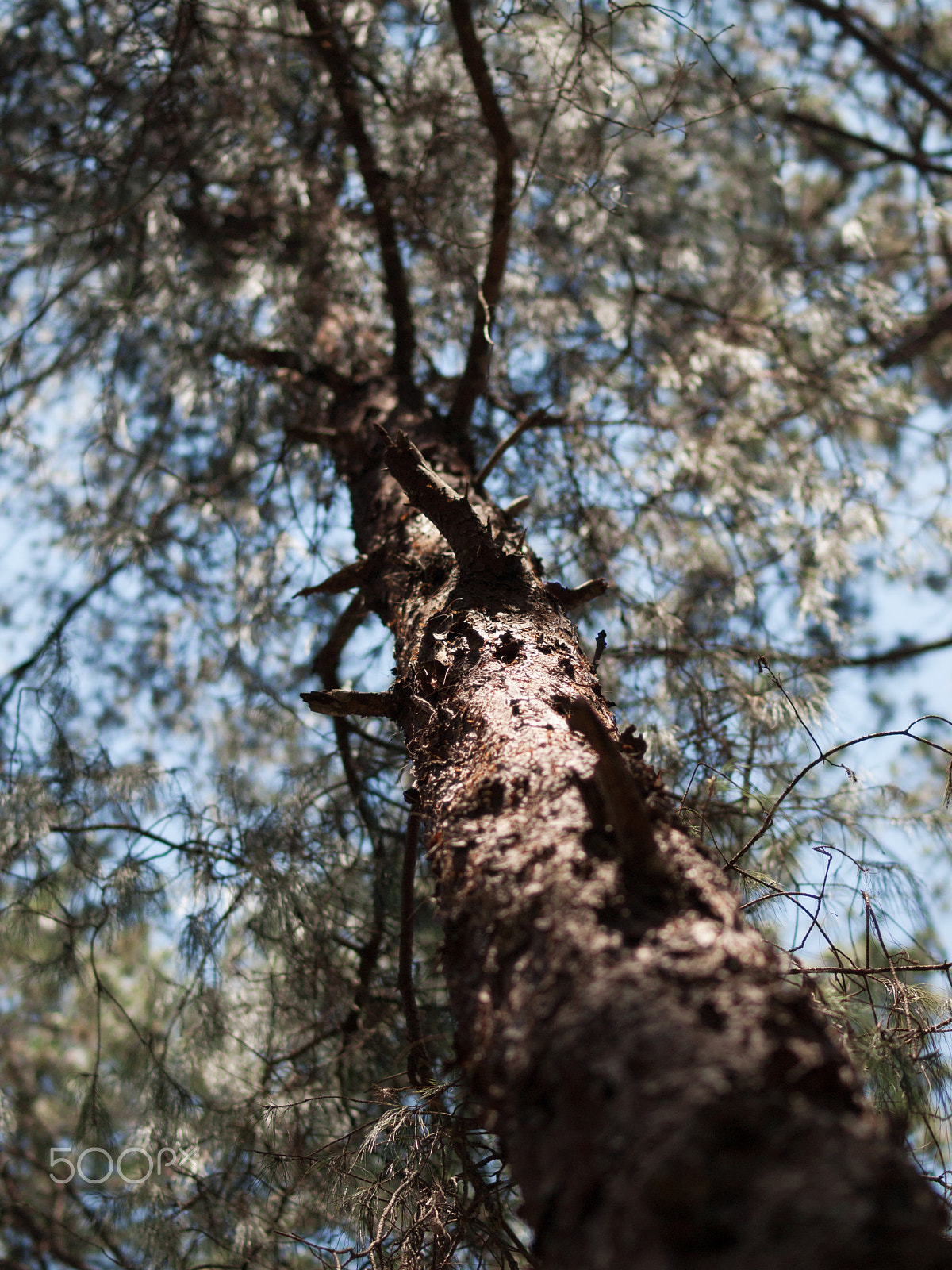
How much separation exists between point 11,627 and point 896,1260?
3979 mm

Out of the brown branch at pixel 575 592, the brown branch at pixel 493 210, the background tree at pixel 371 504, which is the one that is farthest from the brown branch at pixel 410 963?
the brown branch at pixel 493 210

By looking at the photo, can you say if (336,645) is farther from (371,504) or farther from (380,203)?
(380,203)

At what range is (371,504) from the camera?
215 centimetres

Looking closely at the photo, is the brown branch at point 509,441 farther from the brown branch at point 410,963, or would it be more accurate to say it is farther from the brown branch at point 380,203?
the brown branch at point 410,963

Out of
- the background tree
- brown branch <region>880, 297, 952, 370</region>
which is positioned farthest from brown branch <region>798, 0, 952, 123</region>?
brown branch <region>880, 297, 952, 370</region>

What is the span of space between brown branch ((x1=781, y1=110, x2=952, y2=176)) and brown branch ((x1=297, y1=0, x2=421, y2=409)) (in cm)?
214

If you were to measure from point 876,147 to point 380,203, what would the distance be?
249cm

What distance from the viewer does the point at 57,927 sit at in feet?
8.50

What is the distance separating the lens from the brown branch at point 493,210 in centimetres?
206

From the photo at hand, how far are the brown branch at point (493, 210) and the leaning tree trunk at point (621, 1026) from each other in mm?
1242

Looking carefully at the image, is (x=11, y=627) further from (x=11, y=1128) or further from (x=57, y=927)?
(x=11, y=1128)

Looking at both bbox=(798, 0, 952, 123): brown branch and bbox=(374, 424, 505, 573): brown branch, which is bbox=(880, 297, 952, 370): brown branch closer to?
bbox=(798, 0, 952, 123): brown branch

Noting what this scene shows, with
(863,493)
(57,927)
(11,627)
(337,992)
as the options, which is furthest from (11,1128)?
(863,493)

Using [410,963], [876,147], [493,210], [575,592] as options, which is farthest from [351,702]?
[876,147]
